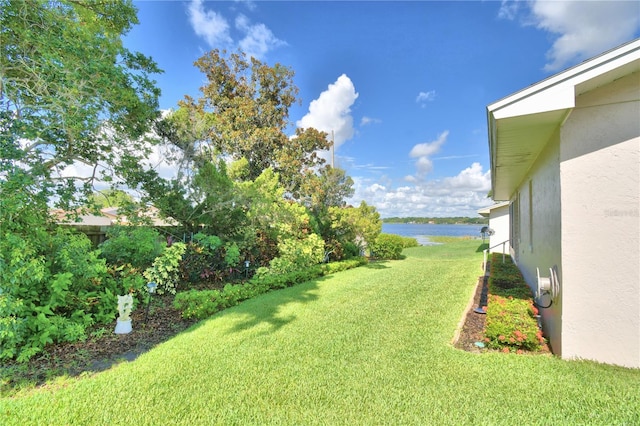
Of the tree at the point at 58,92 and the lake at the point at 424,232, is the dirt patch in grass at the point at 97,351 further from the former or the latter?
the lake at the point at 424,232

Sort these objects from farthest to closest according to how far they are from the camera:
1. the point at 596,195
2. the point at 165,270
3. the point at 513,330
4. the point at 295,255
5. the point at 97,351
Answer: the point at 295,255, the point at 165,270, the point at 97,351, the point at 513,330, the point at 596,195

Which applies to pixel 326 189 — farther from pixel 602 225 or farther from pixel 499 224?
pixel 602 225

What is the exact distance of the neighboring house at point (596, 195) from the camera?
3.31 meters

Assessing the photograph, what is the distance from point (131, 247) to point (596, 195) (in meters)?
8.21

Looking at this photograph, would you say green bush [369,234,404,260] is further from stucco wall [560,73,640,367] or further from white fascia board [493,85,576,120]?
white fascia board [493,85,576,120]

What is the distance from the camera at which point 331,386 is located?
3.23m

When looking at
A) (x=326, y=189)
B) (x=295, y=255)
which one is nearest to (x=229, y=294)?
(x=295, y=255)

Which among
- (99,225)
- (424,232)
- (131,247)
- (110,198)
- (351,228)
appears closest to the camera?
(131,247)

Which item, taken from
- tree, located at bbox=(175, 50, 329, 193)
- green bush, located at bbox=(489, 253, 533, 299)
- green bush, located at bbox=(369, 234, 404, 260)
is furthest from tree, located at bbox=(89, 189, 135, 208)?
green bush, located at bbox=(369, 234, 404, 260)

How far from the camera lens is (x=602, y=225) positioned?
3439 mm

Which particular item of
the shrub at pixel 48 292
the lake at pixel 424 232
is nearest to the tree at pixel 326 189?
the lake at pixel 424 232

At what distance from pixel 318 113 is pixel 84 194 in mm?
14324

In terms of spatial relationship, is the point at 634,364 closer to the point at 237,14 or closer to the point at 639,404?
the point at 639,404

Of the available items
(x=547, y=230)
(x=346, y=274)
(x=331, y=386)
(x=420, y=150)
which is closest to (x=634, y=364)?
(x=547, y=230)
